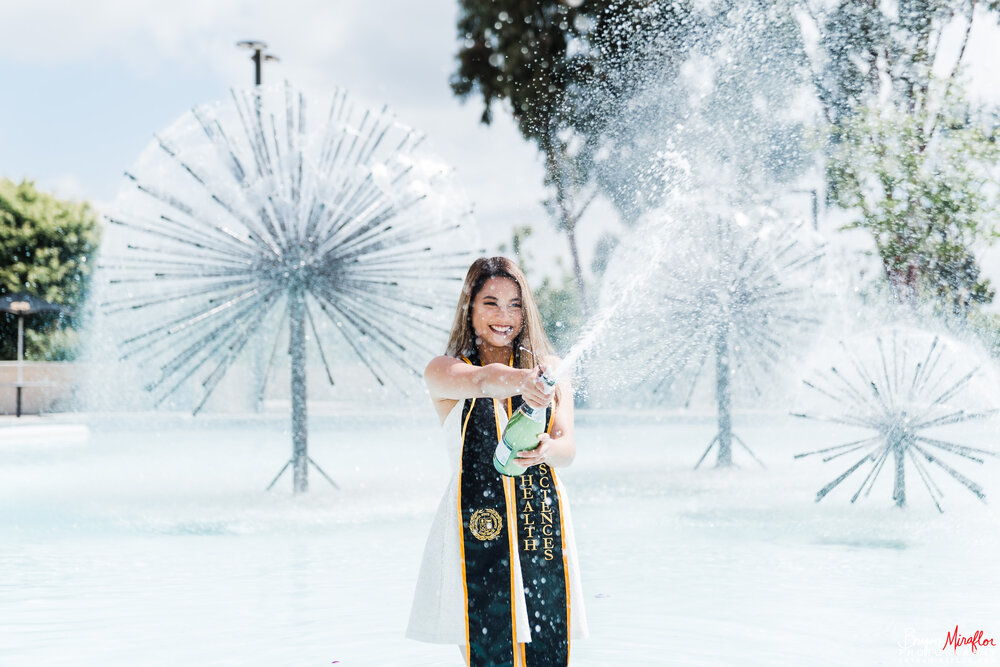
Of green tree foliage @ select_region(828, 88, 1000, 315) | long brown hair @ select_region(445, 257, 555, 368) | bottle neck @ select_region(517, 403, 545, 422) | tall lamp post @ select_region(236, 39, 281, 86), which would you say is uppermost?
tall lamp post @ select_region(236, 39, 281, 86)

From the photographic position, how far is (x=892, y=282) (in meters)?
14.3

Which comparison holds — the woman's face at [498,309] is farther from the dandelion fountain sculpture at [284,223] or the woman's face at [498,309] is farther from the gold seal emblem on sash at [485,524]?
the dandelion fountain sculpture at [284,223]

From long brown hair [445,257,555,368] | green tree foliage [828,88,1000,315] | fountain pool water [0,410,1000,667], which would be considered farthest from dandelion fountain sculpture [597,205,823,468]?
long brown hair [445,257,555,368]

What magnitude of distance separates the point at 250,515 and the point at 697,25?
1164 centimetres

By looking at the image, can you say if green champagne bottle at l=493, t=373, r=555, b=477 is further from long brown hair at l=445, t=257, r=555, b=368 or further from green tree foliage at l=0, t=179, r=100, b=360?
green tree foliage at l=0, t=179, r=100, b=360

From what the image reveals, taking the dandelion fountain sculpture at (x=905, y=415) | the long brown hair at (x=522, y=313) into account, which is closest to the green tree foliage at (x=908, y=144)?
the dandelion fountain sculpture at (x=905, y=415)

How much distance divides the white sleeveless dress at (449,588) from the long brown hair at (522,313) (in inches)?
7.1

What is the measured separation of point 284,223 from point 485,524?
5195 mm

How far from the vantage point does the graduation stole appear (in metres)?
2.27

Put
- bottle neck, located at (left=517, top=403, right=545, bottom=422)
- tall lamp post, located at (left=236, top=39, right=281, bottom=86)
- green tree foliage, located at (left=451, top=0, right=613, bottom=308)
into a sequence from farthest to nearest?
green tree foliage, located at (left=451, top=0, right=613, bottom=308) < tall lamp post, located at (left=236, top=39, right=281, bottom=86) < bottle neck, located at (left=517, top=403, right=545, bottom=422)

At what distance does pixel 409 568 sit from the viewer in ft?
16.5

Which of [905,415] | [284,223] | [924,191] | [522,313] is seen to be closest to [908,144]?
[924,191]

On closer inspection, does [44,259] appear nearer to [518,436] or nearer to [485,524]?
[485,524]

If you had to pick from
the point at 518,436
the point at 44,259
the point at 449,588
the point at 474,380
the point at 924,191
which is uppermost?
the point at 924,191
